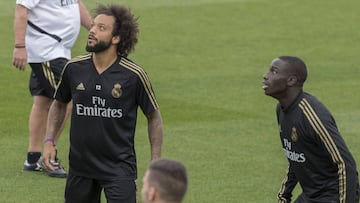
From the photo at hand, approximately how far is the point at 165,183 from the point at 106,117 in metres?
2.85

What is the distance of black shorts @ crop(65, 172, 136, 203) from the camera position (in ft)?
30.6

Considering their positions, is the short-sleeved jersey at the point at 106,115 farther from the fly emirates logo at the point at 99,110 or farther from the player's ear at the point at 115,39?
the player's ear at the point at 115,39

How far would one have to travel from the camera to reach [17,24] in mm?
12484

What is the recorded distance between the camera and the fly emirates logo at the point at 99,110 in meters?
9.30

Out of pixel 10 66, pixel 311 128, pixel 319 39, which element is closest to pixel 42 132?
pixel 311 128

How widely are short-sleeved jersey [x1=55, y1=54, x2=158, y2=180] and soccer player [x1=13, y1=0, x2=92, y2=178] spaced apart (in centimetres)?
317

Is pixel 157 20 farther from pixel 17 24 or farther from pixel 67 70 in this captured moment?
pixel 67 70

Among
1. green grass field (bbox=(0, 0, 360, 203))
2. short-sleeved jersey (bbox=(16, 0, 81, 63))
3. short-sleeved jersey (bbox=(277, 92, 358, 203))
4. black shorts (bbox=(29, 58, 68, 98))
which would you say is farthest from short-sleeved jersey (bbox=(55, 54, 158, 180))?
short-sleeved jersey (bbox=(16, 0, 81, 63))

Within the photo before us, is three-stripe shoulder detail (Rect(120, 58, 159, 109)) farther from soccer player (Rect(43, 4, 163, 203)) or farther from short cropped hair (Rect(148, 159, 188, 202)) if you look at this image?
short cropped hair (Rect(148, 159, 188, 202))

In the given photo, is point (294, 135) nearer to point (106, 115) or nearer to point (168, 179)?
point (106, 115)

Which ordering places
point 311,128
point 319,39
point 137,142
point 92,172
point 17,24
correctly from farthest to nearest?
point 319,39 < point 137,142 < point 17,24 < point 92,172 < point 311,128

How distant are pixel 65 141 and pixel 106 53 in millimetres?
5115

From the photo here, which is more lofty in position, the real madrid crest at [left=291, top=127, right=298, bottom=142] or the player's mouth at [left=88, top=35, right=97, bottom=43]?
the player's mouth at [left=88, top=35, right=97, bottom=43]

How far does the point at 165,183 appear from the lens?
6.53m
